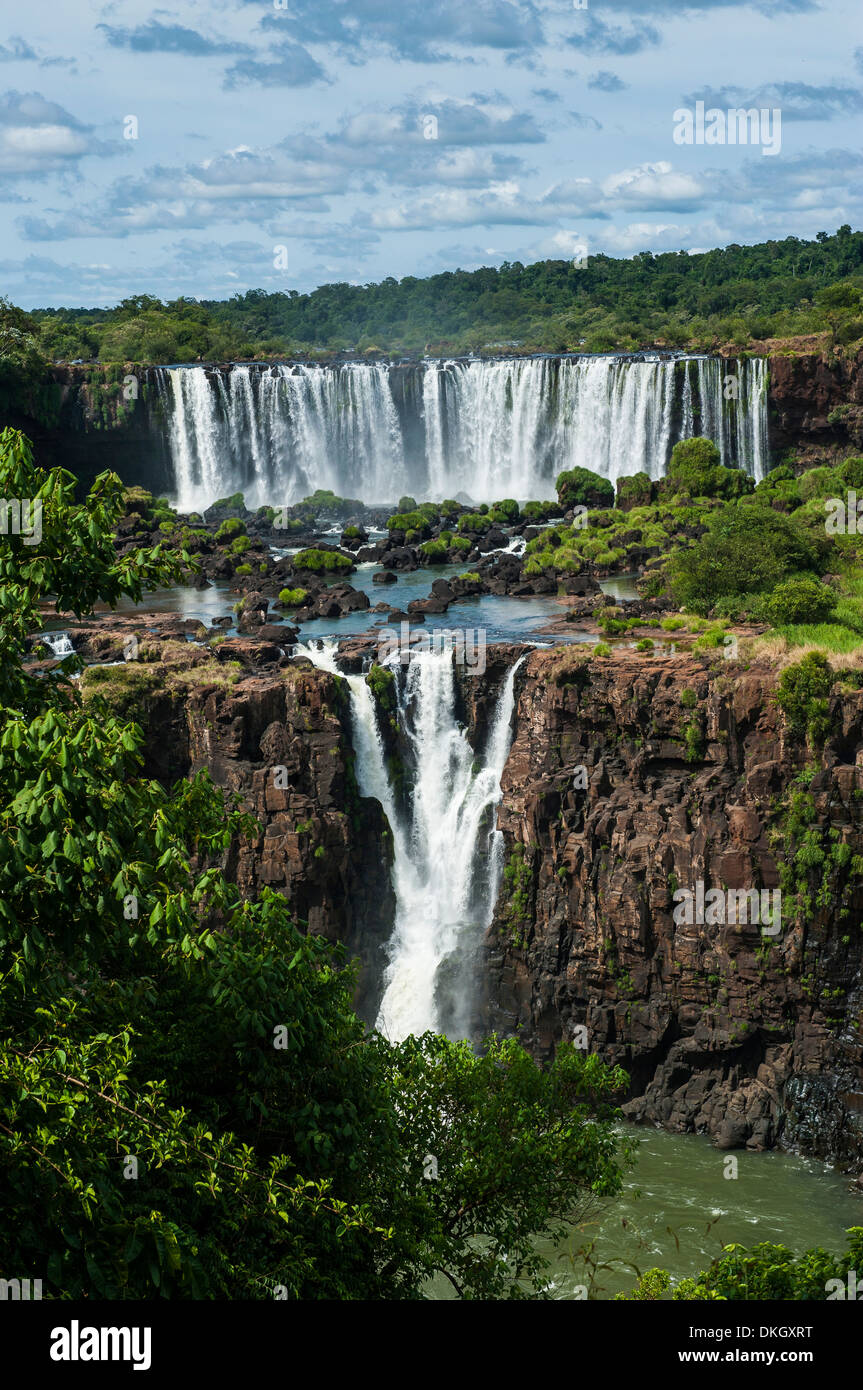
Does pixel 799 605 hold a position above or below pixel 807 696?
above

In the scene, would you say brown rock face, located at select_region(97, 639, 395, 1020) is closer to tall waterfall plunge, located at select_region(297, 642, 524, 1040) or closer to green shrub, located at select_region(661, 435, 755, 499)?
tall waterfall plunge, located at select_region(297, 642, 524, 1040)

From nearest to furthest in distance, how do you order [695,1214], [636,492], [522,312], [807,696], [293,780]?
[695,1214], [807,696], [293,780], [636,492], [522,312]

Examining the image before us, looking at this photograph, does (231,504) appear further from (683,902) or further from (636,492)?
(683,902)

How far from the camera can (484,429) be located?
6850cm

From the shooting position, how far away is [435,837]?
35.3m

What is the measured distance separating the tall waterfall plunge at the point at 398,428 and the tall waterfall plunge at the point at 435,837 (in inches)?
1185

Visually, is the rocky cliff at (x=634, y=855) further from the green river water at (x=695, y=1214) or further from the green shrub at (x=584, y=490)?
the green shrub at (x=584, y=490)

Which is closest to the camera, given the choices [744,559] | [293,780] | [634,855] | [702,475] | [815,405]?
[634,855]

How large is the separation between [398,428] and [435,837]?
127 ft

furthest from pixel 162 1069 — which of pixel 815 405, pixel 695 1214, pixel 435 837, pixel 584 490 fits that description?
pixel 815 405

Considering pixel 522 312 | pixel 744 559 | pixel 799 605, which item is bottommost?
pixel 799 605

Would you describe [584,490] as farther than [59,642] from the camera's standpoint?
Yes

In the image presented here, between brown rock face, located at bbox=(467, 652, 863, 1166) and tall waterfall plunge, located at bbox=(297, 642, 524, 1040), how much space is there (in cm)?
97
